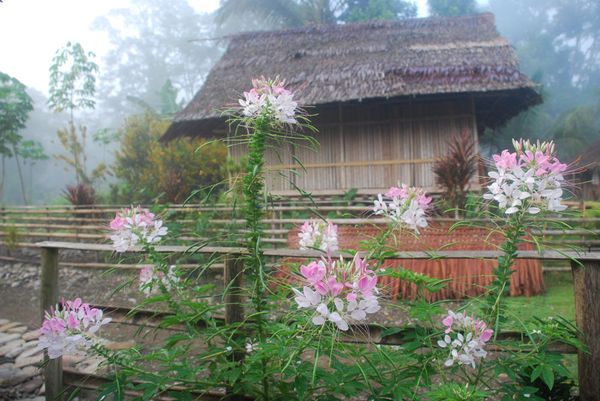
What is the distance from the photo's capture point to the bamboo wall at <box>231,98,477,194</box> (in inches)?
299

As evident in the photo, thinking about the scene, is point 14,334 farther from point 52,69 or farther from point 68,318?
point 52,69

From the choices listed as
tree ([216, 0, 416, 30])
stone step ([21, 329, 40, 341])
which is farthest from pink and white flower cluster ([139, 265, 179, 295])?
tree ([216, 0, 416, 30])

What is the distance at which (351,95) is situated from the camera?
687cm

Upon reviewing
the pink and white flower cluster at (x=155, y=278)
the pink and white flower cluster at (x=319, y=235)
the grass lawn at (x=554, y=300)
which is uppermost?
the pink and white flower cluster at (x=319, y=235)

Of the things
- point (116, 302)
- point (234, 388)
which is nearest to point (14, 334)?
point (116, 302)

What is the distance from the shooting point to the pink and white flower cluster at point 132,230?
5.11ft

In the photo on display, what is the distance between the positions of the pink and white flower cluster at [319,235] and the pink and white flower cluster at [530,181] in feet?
2.08

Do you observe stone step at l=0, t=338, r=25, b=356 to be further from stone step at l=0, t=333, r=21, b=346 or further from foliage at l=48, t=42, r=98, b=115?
foliage at l=48, t=42, r=98, b=115

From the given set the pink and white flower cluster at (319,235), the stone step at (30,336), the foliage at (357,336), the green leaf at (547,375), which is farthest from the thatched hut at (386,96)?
the green leaf at (547,375)

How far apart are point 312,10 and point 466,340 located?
19275 millimetres

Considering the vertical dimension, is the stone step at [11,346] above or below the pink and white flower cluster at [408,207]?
below

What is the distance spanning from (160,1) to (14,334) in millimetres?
35572

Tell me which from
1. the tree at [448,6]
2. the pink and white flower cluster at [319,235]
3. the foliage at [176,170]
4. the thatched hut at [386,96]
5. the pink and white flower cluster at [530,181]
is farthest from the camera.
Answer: the tree at [448,6]

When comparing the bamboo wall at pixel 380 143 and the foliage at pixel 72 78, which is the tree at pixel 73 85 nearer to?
the foliage at pixel 72 78
